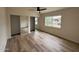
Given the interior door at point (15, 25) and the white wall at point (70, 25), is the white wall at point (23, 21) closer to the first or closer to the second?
the interior door at point (15, 25)

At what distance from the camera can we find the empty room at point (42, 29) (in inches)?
153

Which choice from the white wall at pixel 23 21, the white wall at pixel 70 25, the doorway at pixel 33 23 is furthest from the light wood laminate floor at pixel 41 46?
the doorway at pixel 33 23

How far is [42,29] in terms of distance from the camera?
9414 mm

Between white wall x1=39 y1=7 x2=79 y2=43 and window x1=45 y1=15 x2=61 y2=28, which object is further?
window x1=45 y1=15 x2=61 y2=28

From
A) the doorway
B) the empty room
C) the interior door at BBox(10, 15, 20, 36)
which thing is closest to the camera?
the empty room

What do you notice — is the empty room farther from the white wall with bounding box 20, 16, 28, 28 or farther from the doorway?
the doorway

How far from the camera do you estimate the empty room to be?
12.7 ft

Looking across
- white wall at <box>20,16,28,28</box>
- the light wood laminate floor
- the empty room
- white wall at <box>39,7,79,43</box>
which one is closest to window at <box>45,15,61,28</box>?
the empty room

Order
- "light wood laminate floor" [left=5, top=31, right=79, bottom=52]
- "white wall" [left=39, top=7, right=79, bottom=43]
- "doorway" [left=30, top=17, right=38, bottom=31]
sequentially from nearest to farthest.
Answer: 1. "light wood laminate floor" [left=5, top=31, right=79, bottom=52]
2. "white wall" [left=39, top=7, right=79, bottom=43]
3. "doorway" [left=30, top=17, right=38, bottom=31]

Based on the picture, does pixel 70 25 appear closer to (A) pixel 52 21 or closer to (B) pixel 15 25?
(A) pixel 52 21

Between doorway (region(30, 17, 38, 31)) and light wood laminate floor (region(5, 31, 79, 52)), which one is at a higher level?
doorway (region(30, 17, 38, 31))

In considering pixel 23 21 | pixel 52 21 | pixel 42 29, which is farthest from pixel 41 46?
pixel 42 29
